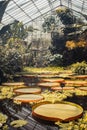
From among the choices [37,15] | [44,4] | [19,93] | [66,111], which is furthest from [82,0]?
[66,111]

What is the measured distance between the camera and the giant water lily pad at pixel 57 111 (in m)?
5.89

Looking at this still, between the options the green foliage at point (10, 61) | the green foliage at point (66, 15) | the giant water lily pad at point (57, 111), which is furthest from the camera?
the green foliage at point (66, 15)

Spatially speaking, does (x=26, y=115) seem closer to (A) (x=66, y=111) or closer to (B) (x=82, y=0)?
(A) (x=66, y=111)

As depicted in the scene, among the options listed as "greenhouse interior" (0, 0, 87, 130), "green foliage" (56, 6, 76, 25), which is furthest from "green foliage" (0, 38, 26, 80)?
"green foliage" (56, 6, 76, 25)

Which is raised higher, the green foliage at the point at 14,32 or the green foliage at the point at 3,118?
the green foliage at the point at 14,32

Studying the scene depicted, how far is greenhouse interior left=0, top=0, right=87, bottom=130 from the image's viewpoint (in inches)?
241

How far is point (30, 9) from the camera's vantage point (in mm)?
23188

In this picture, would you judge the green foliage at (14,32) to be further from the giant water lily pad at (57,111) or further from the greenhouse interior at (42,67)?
the giant water lily pad at (57,111)

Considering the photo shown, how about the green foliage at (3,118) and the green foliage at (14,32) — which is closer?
the green foliage at (3,118)

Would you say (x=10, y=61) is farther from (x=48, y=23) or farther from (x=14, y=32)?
(x=48, y=23)

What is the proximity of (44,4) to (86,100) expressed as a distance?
18.1 m

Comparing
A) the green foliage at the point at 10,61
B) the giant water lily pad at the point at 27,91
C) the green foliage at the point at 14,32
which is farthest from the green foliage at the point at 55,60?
the giant water lily pad at the point at 27,91

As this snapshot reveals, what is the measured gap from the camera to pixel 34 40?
85.4 ft

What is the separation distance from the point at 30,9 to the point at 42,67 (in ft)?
19.6
